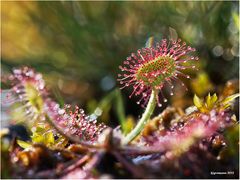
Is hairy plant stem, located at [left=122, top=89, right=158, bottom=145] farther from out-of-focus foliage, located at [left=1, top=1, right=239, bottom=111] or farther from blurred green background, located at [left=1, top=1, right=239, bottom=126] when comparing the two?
out-of-focus foliage, located at [left=1, top=1, right=239, bottom=111]

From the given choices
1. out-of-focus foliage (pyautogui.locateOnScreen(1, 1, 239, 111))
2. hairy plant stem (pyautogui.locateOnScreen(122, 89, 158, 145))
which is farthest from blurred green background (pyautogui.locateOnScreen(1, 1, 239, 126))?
hairy plant stem (pyautogui.locateOnScreen(122, 89, 158, 145))

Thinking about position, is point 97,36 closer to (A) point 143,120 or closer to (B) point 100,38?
(B) point 100,38

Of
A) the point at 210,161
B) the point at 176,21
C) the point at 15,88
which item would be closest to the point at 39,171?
the point at 15,88

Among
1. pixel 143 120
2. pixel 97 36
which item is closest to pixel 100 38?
pixel 97 36

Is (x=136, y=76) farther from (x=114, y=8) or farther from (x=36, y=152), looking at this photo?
(x=114, y=8)

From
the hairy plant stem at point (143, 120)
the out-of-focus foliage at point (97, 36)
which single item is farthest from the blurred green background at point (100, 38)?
the hairy plant stem at point (143, 120)

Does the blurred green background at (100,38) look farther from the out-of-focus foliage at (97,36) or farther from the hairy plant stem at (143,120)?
the hairy plant stem at (143,120)

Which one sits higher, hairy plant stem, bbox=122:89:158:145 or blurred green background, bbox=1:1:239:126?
blurred green background, bbox=1:1:239:126

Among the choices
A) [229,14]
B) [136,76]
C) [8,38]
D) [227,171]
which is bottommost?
[227,171]

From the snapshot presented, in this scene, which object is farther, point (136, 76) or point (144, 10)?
point (144, 10)
